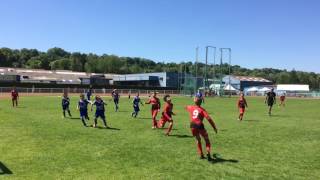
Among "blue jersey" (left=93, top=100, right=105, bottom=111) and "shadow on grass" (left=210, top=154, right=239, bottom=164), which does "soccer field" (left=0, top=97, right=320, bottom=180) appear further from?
"blue jersey" (left=93, top=100, right=105, bottom=111)

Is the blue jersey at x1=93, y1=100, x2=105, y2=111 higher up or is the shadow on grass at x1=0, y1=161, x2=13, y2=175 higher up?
the blue jersey at x1=93, y1=100, x2=105, y2=111

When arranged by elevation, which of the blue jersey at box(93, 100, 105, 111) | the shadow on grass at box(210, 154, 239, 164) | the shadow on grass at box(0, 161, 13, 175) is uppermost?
the blue jersey at box(93, 100, 105, 111)

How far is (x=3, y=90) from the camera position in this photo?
246 ft

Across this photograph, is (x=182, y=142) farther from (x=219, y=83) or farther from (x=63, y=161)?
(x=219, y=83)

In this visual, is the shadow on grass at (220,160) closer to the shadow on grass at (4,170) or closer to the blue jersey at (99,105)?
the shadow on grass at (4,170)

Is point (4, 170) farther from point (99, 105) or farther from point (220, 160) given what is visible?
point (99, 105)

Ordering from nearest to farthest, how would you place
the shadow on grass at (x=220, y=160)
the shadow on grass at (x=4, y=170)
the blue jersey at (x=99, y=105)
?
the shadow on grass at (x=4, y=170) < the shadow on grass at (x=220, y=160) < the blue jersey at (x=99, y=105)

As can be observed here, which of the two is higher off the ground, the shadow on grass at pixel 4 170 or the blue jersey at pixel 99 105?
the blue jersey at pixel 99 105

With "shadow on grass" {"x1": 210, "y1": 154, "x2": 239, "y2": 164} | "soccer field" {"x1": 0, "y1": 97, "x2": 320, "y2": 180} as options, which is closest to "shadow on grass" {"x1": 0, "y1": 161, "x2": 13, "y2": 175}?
"soccer field" {"x1": 0, "y1": 97, "x2": 320, "y2": 180}

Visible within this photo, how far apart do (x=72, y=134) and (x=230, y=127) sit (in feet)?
29.4

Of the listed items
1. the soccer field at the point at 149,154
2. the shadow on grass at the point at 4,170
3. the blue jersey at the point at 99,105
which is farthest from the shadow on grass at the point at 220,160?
the blue jersey at the point at 99,105

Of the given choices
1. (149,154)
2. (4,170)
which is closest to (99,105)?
(149,154)

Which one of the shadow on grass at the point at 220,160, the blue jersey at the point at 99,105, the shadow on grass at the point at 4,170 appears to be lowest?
the shadow on grass at the point at 4,170

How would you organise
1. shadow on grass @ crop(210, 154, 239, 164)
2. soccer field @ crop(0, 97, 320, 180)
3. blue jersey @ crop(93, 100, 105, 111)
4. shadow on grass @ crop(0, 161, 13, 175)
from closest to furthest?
1. shadow on grass @ crop(0, 161, 13, 175)
2. soccer field @ crop(0, 97, 320, 180)
3. shadow on grass @ crop(210, 154, 239, 164)
4. blue jersey @ crop(93, 100, 105, 111)
